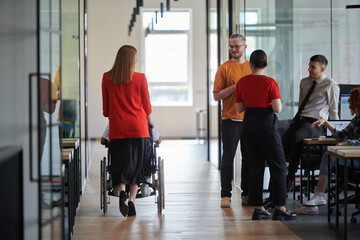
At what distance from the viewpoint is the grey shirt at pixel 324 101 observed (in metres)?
5.88

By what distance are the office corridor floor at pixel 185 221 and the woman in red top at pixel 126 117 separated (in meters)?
0.32

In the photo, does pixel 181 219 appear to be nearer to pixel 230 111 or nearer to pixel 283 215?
pixel 283 215

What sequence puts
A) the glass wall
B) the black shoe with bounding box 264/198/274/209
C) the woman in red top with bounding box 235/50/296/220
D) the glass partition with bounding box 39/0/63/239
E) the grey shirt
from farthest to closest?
the glass wall → the grey shirt → the black shoe with bounding box 264/198/274/209 → the woman in red top with bounding box 235/50/296/220 → the glass partition with bounding box 39/0/63/239

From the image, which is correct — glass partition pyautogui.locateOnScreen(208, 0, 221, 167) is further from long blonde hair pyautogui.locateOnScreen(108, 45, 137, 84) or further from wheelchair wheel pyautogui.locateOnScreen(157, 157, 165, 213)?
long blonde hair pyautogui.locateOnScreen(108, 45, 137, 84)

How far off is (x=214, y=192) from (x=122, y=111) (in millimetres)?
2014

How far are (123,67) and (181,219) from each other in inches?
56.0

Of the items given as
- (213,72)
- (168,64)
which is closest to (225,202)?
(213,72)

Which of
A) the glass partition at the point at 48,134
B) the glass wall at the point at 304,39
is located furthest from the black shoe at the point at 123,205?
the glass wall at the point at 304,39

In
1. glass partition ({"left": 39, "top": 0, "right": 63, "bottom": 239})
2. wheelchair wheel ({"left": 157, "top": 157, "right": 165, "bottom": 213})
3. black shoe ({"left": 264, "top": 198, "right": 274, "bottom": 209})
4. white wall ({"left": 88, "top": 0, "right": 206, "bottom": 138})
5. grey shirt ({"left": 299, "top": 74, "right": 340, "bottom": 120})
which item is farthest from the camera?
white wall ({"left": 88, "top": 0, "right": 206, "bottom": 138})

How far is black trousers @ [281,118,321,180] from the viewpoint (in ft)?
19.4

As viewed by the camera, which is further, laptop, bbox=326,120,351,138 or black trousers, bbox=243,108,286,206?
laptop, bbox=326,120,351,138

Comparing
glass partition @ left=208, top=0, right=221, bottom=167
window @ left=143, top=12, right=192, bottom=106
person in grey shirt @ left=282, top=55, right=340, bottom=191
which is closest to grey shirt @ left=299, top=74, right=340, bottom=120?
person in grey shirt @ left=282, top=55, right=340, bottom=191

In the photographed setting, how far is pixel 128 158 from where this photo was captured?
17.4ft

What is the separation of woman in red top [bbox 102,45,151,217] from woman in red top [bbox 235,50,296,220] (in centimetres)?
86
